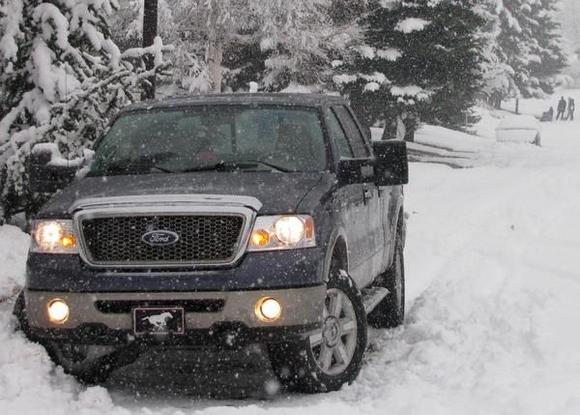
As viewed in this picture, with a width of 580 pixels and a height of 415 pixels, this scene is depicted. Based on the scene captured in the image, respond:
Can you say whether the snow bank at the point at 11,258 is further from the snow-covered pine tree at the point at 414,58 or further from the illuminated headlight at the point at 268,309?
the snow-covered pine tree at the point at 414,58

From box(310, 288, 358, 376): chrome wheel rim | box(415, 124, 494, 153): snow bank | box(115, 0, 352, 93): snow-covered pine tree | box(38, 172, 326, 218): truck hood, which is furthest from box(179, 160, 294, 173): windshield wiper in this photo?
box(415, 124, 494, 153): snow bank

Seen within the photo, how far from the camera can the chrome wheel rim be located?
19.6 feet

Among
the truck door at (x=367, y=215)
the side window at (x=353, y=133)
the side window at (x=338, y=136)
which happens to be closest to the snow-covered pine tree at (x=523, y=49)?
the side window at (x=353, y=133)

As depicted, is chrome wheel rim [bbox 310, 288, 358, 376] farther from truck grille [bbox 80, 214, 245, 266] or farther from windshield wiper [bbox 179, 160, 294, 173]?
windshield wiper [bbox 179, 160, 294, 173]

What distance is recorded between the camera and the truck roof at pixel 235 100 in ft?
23.1

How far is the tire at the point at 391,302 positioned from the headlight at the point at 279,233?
10.2ft

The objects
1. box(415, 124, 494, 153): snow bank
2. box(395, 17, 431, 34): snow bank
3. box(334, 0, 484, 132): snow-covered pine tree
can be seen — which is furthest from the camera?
box(415, 124, 494, 153): snow bank

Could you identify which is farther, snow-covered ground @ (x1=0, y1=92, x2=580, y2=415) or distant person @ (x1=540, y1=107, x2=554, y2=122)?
distant person @ (x1=540, y1=107, x2=554, y2=122)

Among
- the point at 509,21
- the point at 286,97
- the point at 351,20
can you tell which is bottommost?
the point at 509,21

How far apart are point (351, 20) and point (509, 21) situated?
3831 cm

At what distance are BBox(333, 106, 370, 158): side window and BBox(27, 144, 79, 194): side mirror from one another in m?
2.26

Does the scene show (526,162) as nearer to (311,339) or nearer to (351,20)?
(351,20)

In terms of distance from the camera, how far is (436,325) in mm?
7508

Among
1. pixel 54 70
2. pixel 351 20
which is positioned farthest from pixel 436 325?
pixel 351 20
